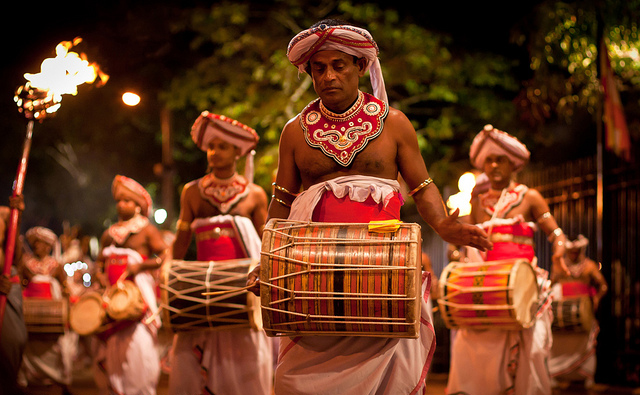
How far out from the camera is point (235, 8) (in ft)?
46.0

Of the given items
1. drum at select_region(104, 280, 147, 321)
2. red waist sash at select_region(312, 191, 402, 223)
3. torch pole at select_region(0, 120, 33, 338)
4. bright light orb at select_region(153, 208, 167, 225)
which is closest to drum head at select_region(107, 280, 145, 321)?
drum at select_region(104, 280, 147, 321)

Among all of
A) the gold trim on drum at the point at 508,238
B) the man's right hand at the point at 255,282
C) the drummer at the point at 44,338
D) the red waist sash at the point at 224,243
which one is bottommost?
the drummer at the point at 44,338

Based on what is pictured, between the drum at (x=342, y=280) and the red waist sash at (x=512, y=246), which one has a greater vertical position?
the red waist sash at (x=512, y=246)

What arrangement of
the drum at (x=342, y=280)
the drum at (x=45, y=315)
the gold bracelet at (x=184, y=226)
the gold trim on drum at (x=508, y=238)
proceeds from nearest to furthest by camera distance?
the drum at (x=342, y=280), the gold bracelet at (x=184, y=226), the gold trim on drum at (x=508, y=238), the drum at (x=45, y=315)

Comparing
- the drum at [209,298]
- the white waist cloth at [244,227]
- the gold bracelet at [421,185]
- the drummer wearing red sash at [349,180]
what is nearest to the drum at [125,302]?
the white waist cloth at [244,227]

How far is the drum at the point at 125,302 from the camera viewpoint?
7508mm

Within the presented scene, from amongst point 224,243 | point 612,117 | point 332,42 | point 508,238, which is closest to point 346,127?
point 332,42

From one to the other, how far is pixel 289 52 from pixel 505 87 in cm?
1171

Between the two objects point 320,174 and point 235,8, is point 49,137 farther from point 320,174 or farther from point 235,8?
point 320,174

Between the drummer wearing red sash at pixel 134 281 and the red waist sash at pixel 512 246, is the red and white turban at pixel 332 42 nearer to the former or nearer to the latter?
the red waist sash at pixel 512 246

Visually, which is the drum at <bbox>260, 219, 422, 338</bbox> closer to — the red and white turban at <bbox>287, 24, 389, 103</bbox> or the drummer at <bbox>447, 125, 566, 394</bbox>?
the red and white turban at <bbox>287, 24, 389, 103</bbox>

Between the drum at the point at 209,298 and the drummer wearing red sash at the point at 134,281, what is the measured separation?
1428 mm

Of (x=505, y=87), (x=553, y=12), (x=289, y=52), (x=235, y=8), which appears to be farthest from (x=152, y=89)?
(x=289, y=52)

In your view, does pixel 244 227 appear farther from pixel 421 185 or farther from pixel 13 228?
pixel 421 185
